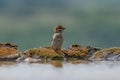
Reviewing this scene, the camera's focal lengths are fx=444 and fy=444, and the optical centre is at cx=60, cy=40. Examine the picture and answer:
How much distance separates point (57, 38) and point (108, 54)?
794 cm

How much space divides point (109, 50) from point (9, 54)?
462 inches

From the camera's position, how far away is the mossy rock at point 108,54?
47494 mm

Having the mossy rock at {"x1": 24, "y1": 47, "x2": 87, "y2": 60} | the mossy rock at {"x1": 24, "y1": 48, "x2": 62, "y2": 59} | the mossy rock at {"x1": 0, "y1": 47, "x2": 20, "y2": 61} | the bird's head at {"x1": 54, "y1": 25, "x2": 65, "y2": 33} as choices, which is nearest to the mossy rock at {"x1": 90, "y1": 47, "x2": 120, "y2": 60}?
the mossy rock at {"x1": 24, "y1": 47, "x2": 87, "y2": 60}

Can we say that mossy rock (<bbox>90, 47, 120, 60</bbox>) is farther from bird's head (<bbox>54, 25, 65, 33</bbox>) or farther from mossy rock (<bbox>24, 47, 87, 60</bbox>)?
bird's head (<bbox>54, 25, 65, 33</bbox>)

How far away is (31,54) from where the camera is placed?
43.6 meters

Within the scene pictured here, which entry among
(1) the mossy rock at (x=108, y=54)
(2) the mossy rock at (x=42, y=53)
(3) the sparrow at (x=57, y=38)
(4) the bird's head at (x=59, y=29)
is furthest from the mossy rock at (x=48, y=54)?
(1) the mossy rock at (x=108, y=54)

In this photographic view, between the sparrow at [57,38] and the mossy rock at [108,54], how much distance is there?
5.26 meters

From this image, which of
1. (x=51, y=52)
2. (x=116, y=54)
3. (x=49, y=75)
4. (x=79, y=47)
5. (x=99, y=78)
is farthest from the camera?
(x=79, y=47)

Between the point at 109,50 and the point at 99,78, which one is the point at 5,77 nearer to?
the point at 99,78

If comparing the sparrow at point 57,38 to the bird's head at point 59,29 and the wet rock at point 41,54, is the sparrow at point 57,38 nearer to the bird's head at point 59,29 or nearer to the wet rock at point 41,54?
the bird's head at point 59,29

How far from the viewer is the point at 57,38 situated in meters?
44.0

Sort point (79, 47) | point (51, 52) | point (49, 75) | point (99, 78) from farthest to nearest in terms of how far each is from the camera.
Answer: point (79, 47) < point (51, 52) < point (49, 75) < point (99, 78)

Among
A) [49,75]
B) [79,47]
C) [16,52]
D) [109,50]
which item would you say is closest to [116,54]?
[109,50]

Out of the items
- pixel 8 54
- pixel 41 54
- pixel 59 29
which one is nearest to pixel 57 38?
→ pixel 59 29
